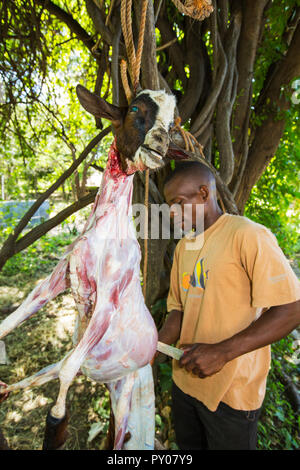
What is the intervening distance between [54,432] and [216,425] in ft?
2.68

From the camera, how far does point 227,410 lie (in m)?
1.32

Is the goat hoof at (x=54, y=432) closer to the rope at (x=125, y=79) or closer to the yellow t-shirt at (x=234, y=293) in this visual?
the yellow t-shirt at (x=234, y=293)

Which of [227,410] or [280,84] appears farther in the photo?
[280,84]

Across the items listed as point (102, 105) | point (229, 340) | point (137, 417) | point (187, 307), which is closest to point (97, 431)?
point (137, 417)

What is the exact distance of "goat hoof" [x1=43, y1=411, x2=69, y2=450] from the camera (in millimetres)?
909

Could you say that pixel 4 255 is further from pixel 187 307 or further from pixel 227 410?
pixel 227 410

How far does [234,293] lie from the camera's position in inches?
50.9

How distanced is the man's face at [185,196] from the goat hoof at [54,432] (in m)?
0.94

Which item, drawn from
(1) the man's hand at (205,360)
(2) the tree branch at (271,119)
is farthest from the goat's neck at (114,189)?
(2) the tree branch at (271,119)

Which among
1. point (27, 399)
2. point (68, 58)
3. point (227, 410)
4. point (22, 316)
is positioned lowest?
point (27, 399)

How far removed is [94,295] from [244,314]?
71 cm

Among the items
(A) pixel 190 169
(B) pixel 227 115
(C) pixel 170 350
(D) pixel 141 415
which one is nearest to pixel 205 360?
(C) pixel 170 350

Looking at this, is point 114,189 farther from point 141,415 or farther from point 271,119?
point 271,119

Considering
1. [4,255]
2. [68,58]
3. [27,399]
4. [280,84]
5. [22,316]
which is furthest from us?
[68,58]
